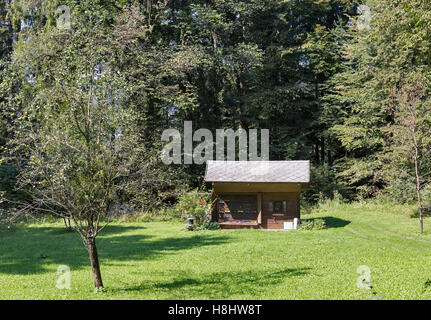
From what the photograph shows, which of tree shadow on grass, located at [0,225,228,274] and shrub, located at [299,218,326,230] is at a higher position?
shrub, located at [299,218,326,230]

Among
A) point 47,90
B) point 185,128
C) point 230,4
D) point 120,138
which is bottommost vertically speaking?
point 120,138

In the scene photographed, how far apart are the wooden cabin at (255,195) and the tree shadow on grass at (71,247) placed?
12.3 feet

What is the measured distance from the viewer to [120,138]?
9.90 m

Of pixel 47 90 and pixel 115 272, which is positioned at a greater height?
pixel 47 90

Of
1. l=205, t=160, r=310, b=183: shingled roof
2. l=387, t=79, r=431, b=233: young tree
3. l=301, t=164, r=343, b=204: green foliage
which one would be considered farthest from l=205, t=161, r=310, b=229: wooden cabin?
l=301, t=164, r=343, b=204: green foliage

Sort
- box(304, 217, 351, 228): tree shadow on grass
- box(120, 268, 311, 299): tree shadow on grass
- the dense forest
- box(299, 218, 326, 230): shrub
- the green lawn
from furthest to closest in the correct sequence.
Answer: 1. the dense forest
2. box(304, 217, 351, 228): tree shadow on grass
3. box(299, 218, 326, 230): shrub
4. the green lawn
5. box(120, 268, 311, 299): tree shadow on grass

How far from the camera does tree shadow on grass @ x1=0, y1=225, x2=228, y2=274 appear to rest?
12.7 m

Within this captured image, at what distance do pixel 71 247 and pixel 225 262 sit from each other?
696 centimetres

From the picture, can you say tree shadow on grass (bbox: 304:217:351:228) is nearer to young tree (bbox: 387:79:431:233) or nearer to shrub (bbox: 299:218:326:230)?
shrub (bbox: 299:218:326:230)

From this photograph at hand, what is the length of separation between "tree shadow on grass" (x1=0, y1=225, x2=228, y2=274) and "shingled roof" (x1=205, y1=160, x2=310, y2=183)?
4125 millimetres
